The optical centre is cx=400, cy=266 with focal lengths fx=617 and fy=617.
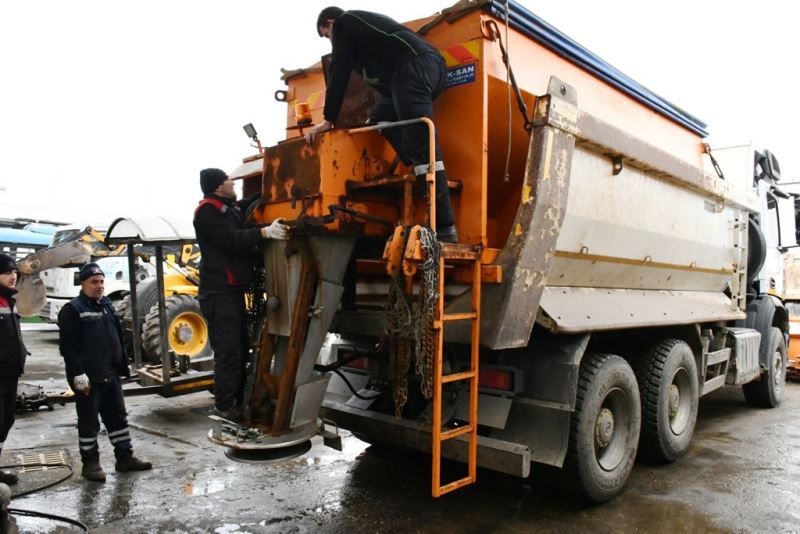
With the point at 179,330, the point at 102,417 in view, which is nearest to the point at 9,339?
the point at 102,417

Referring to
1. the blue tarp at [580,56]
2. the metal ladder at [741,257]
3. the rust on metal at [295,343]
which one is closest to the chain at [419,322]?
the rust on metal at [295,343]

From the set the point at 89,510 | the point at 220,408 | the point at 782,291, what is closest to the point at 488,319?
the point at 220,408

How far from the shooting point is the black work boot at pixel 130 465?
15.3ft

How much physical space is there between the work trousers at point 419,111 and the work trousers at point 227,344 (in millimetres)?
1391

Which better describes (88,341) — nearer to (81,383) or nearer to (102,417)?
(81,383)

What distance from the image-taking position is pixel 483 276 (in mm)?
3445

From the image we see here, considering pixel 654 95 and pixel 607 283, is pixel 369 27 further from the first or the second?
pixel 654 95

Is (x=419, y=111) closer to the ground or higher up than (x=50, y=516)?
higher up

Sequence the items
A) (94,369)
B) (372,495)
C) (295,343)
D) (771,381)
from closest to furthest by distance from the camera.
Result: (295,343) → (372,495) → (94,369) → (771,381)

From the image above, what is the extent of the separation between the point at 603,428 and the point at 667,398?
3.27ft

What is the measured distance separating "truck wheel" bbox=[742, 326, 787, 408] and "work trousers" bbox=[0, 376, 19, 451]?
740cm

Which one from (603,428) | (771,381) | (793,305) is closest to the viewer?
(603,428)

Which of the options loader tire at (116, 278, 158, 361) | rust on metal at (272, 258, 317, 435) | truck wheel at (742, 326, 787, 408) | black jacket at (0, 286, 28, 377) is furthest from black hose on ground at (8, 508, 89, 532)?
truck wheel at (742, 326, 787, 408)

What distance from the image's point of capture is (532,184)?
11.4 feet
